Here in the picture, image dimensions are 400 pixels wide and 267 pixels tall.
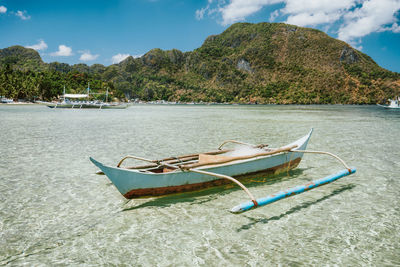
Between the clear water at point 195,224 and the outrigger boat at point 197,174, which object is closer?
the clear water at point 195,224

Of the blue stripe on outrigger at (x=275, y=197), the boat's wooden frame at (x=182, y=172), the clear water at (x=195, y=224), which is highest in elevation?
the boat's wooden frame at (x=182, y=172)

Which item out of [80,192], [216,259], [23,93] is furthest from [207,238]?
[23,93]

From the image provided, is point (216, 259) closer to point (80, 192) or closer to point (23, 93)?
point (80, 192)

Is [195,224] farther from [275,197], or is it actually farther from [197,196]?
[275,197]

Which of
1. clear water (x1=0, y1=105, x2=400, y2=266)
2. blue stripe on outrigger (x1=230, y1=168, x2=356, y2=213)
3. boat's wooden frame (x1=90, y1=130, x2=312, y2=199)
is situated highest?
boat's wooden frame (x1=90, y1=130, x2=312, y2=199)

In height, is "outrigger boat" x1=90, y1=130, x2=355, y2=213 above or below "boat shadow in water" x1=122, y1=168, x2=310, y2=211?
above

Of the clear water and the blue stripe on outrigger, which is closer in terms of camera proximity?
the clear water

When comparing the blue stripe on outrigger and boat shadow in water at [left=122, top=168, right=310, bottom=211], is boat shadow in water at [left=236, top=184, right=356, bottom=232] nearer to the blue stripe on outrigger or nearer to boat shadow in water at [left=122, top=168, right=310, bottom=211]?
the blue stripe on outrigger

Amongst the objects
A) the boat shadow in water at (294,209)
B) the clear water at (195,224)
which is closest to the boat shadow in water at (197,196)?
the clear water at (195,224)

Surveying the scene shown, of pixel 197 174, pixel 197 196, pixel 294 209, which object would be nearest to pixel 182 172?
pixel 197 174

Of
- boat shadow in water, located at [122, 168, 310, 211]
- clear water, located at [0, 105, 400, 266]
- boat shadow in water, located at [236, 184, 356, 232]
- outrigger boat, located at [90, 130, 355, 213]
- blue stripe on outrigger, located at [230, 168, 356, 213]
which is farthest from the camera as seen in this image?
boat shadow in water, located at [122, 168, 310, 211]

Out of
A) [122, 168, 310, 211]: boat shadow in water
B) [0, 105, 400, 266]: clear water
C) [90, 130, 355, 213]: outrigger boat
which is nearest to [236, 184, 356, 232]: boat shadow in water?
[0, 105, 400, 266]: clear water

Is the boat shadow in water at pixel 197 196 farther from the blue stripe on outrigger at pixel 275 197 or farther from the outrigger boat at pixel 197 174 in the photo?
the blue stripe on outrigger at pixel 275 197

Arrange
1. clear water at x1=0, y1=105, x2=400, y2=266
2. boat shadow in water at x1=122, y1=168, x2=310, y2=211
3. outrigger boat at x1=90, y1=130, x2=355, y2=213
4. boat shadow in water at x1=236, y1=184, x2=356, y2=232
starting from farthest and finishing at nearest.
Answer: boat shadow in water at x1=122, y1=168, x2=310, y2=211 < boat shadow in water at x1=236, y1=184, x2=356, y2=232 < outrigger boat at x1=90, y1=130, x2=355, y2=213 < clear water at x1=0, y1=105, x2=400, y2=266
